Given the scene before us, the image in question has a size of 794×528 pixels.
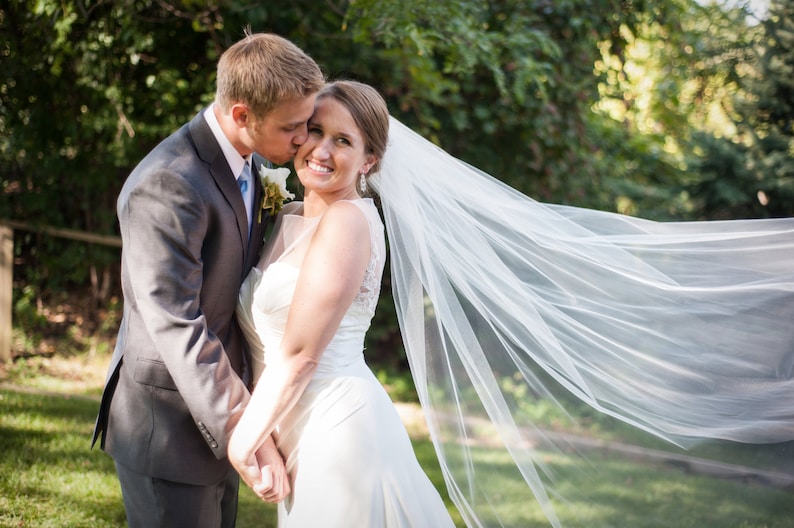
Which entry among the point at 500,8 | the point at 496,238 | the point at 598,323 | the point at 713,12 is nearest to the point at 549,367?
the point at 598,323

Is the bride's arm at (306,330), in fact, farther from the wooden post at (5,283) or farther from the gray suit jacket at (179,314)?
the wooden post at (5,283)

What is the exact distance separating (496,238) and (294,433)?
3.51 feet

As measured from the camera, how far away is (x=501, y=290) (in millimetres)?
2709

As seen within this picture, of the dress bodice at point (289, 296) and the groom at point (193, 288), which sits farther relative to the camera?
the dress bodice at point (289, 296)

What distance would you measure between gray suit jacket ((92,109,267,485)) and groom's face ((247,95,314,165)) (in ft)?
0.44

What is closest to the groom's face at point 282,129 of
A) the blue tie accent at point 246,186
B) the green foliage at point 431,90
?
the blue tie accent at point 246,186

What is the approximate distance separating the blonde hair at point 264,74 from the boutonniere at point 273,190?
13.1 inches

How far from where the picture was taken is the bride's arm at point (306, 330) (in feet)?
7.17

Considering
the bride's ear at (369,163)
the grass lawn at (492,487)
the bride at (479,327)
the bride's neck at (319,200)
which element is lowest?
the grass lawn at (492,487)

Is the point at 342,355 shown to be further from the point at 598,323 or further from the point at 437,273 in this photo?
the point at 598,323

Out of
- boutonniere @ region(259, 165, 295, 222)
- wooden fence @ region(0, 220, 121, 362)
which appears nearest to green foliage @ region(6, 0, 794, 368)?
wooden fence @ region(0, 220, 121, 362)

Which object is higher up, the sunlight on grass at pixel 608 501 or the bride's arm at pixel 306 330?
the bride's arm at pixel 306 330

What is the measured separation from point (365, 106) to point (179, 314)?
0.96m

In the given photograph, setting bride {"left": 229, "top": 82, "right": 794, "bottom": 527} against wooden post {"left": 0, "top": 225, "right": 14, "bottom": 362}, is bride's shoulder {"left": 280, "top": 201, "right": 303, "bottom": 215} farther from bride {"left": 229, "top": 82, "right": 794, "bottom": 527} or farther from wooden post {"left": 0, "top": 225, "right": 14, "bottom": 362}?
wooden post {"left": 0, "top": 225, "right": 14, "bottom": 362}
